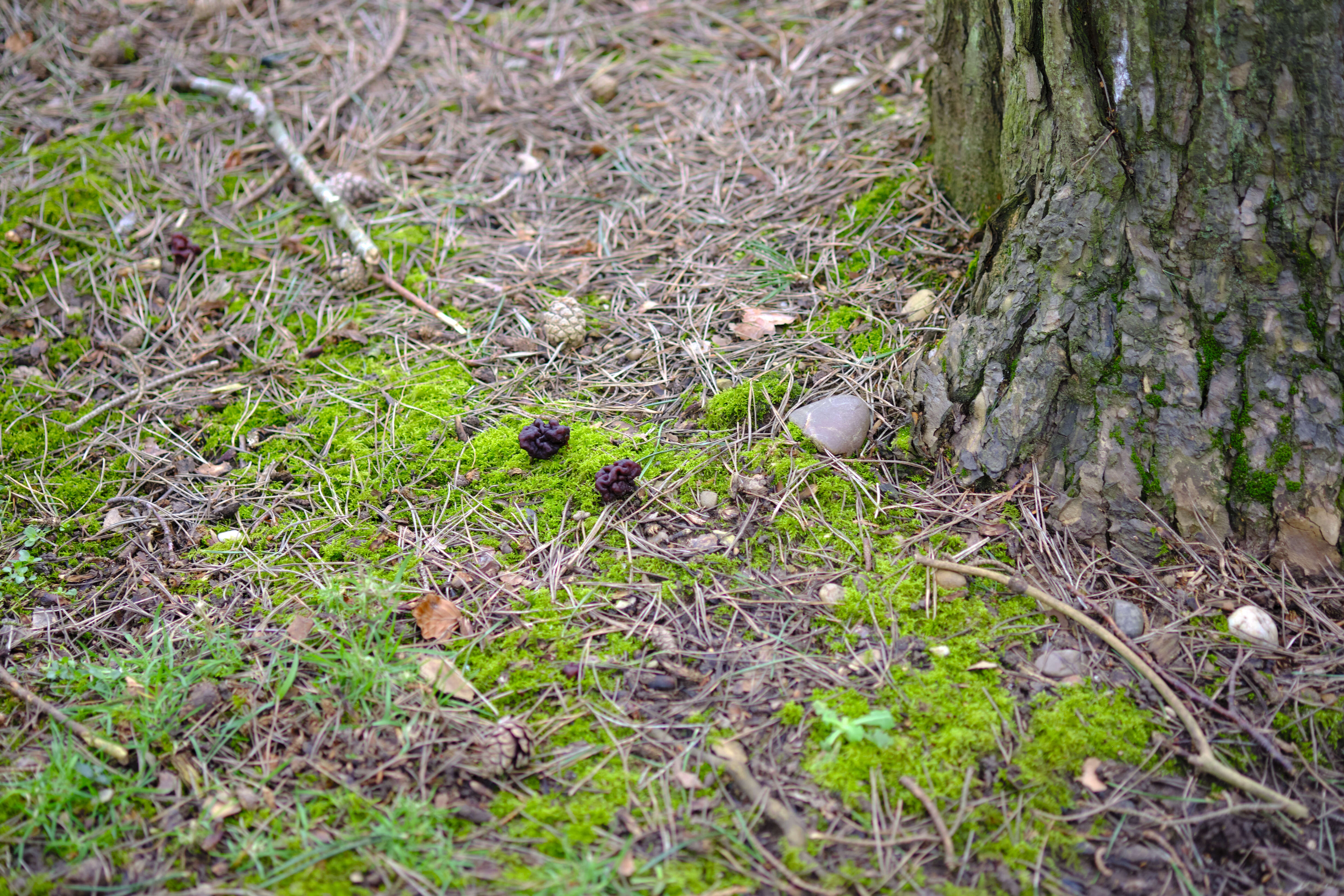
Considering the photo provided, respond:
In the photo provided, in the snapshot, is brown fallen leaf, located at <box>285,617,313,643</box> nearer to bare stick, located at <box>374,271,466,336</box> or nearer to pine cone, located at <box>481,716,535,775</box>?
pine cone, located at <box>481,716,535,775</box>

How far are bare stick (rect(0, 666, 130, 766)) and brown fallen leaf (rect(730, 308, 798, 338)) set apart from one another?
2196 millimetres

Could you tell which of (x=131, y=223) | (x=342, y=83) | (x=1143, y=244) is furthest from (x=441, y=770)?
(x=342, y=83)

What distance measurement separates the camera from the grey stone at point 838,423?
8.46 ft

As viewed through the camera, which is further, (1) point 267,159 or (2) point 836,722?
(1) point 267,159

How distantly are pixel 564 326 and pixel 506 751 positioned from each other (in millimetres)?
1694

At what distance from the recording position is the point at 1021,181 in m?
2.50

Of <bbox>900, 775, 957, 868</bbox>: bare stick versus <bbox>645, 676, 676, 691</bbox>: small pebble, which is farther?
<bbox>645, 676, 676, 691</bbox>: small pebble

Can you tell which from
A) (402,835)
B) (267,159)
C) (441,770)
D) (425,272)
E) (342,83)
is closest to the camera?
(402,835)

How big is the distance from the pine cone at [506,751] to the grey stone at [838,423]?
125cm

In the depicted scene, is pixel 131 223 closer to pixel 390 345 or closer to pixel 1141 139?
pixel 390 345

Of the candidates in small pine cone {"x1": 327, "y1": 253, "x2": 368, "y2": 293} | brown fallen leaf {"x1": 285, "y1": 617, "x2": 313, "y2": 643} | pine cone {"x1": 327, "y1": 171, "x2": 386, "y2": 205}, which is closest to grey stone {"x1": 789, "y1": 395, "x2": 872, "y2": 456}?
brown fallen leaf {"x1": 285, "y1": 617, "x2": 313, "y2": 643}

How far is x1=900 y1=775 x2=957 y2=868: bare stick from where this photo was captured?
172 cm

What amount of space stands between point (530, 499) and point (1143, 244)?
1880 millimetres

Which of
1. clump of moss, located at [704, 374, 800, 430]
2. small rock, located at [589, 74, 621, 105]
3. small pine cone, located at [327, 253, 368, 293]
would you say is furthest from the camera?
small rock, located at [589, 74, 621, 105]
